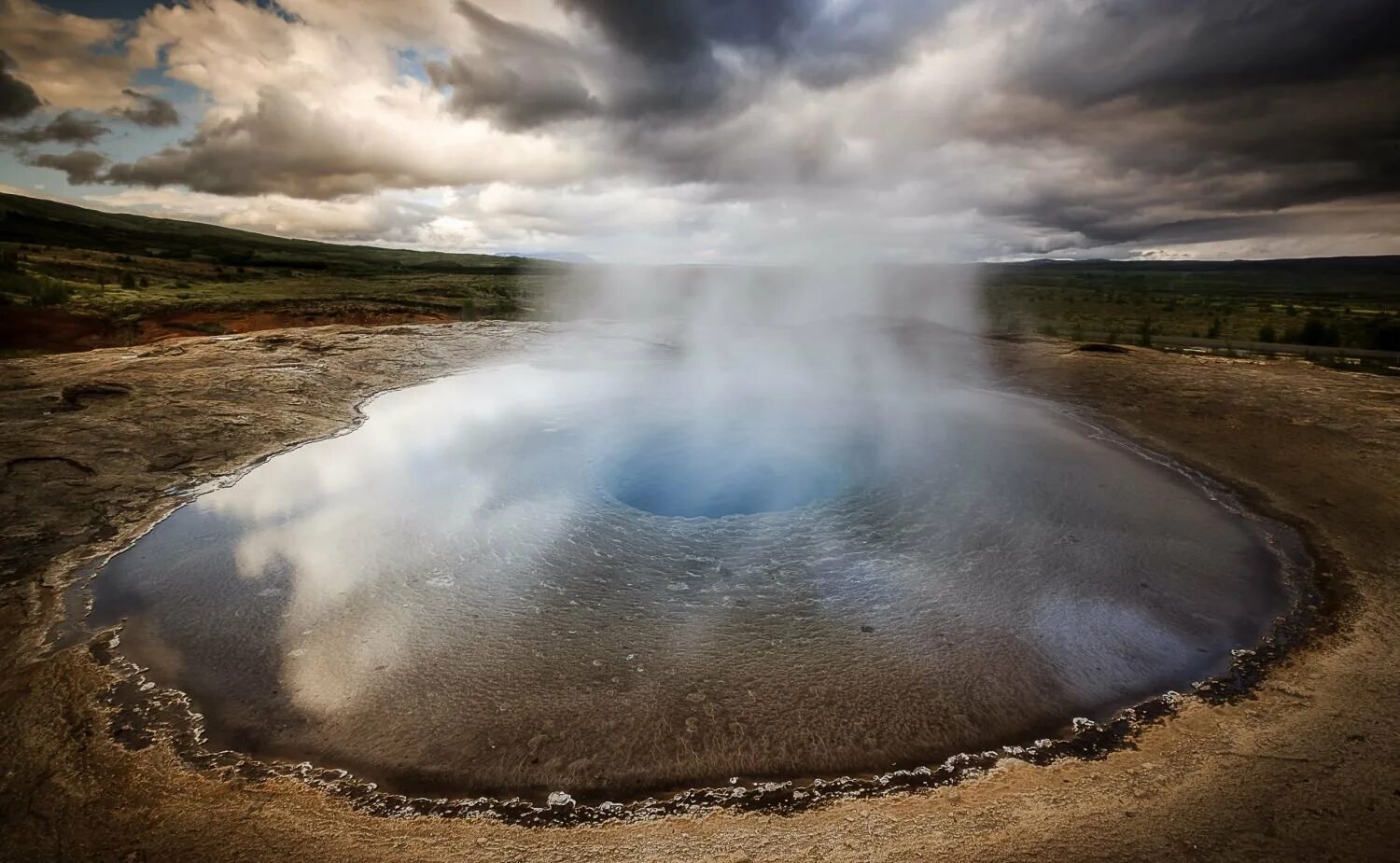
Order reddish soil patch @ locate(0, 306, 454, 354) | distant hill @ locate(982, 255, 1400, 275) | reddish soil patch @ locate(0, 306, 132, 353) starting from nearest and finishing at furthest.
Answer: reddish soil patch @ locate(0, 306, 132, 353) < reddish soil patch @ locate(0, 306, 454, 354) < distant hill @ locate(982, 255, 1400, 275)

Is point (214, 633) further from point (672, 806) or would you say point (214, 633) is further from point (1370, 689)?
point (1370, 689)

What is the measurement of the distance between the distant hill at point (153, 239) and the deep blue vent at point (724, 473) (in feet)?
198

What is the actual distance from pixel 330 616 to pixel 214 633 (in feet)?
2.52

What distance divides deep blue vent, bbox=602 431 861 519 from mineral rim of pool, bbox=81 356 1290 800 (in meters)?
0.06

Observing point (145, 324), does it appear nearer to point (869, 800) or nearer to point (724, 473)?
point (724, 473)

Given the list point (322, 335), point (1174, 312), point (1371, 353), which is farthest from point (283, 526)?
point (1174, 312)

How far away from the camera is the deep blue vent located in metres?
6.96

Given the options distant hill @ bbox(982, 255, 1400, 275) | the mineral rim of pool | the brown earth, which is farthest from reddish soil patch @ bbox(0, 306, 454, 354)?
distant hill @ bbox(982, 255, 1400, 275)

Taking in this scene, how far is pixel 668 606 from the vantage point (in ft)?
15.5

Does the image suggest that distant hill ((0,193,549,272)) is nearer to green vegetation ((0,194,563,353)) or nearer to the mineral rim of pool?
green vegetation ((0,194,563,353))

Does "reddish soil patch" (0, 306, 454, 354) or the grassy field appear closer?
"reddish soil patch" (0, 306, 454, 354)

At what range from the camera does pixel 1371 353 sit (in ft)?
56.9

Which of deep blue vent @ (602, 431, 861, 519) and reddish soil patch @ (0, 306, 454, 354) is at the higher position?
reddish soil patch @ (0, 306, 454, 354)

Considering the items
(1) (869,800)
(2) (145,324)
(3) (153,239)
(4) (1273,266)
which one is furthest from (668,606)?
(4) (1273,266)
